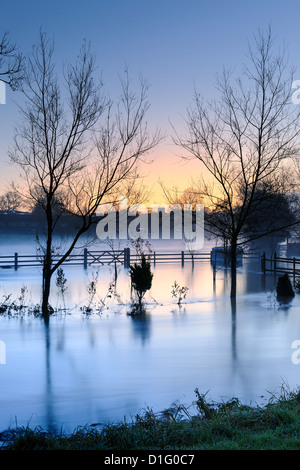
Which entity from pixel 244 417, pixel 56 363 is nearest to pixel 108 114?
pixel 56 363

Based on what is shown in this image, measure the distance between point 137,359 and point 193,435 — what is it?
18.0ft

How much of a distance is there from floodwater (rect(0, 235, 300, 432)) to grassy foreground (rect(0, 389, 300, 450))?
1.00 metres

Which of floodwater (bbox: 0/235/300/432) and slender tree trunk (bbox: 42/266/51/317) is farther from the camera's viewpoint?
slender tree trunk (bbox: 42/266/51/317)

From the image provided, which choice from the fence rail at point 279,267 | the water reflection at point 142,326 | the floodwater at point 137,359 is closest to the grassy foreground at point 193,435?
the floodwater at point 137,359

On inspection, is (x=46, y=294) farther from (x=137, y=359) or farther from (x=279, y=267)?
(x=279, y=267)

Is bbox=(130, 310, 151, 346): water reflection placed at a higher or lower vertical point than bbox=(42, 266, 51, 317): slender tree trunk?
lower

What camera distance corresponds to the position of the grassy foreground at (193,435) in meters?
5.48

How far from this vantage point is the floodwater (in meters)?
7.96

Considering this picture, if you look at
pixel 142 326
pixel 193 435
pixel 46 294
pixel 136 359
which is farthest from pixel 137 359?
pixel 46 294

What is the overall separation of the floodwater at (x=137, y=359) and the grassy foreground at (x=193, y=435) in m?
1.00

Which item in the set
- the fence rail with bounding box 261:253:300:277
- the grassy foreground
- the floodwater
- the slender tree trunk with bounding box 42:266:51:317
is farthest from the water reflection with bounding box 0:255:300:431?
the fence rail with bounding box 261:253:300:277

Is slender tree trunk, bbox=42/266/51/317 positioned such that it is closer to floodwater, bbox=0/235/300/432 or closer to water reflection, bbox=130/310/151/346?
floodwater, bbox=0/235/300/432

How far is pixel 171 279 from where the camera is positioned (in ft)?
105
